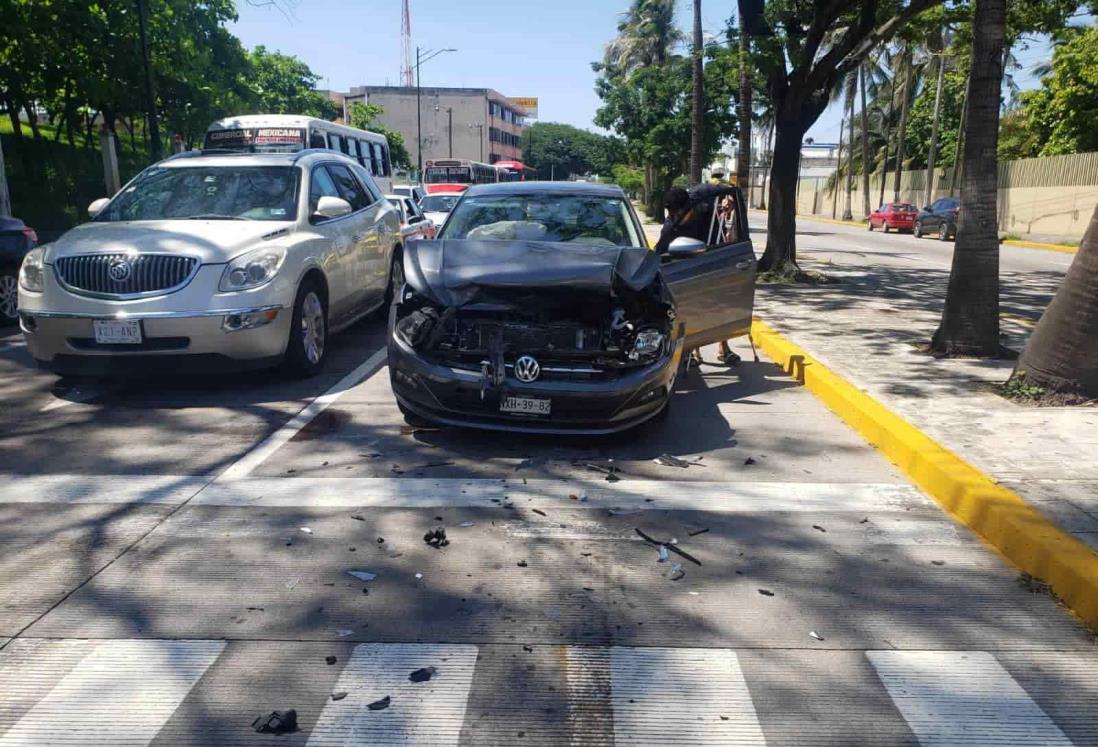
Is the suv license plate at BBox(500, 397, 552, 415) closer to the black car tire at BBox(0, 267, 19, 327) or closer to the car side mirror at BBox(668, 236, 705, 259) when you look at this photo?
the car side mirror at BBox(668, 236, 705, 259)

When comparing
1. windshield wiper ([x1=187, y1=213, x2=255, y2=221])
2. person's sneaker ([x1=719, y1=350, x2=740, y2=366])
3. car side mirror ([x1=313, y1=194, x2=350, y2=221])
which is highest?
car side mirror ([x1=313, y1=194, x2=350, y2=221])

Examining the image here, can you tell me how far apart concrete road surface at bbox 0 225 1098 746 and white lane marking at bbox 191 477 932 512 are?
0.02 m

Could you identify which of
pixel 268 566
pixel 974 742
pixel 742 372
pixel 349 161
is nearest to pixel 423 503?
pixel 268 566

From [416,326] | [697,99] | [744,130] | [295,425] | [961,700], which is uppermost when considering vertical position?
[697,99]

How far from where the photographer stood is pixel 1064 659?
11.1 ft

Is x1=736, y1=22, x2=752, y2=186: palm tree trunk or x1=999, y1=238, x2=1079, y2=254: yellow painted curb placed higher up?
x1=736, y1=22, x2=752, y2=186: palm tree trunk

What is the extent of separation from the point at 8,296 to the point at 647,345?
8181 mm

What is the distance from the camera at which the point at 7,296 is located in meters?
10.4

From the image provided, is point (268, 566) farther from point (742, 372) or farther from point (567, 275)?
point (742, 372)

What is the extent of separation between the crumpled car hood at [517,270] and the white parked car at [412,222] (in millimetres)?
3125

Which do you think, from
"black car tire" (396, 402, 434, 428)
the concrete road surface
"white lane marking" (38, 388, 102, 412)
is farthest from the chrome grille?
"black car tire" (396, 402, 434, 428)

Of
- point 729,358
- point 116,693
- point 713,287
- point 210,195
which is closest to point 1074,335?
point 713,287

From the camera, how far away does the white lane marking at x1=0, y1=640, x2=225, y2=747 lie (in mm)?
2799

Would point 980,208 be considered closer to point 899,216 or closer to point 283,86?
point 899,216
